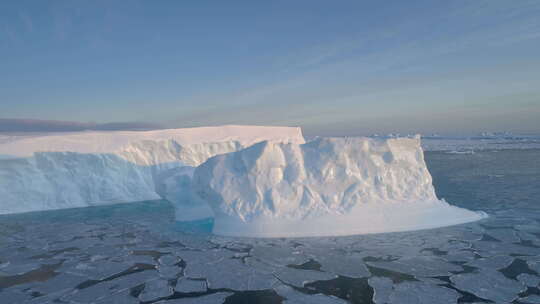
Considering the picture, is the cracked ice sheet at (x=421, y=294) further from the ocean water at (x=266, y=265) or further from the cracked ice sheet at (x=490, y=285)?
the cracked ice sheet at (x=490, y=285)

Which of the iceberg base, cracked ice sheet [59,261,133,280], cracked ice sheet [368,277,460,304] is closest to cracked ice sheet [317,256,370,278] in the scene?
cracked ice sheet [368,277,460,304]

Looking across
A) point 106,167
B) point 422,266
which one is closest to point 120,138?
point 106,167

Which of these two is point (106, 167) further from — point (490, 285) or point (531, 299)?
point (531, 299)

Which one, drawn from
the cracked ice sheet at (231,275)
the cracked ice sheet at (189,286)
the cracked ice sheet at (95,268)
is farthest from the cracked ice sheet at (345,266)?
the cracked ice sheet at (95,268)

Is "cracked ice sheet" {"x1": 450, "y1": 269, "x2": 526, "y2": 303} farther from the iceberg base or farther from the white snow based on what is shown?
the white snow

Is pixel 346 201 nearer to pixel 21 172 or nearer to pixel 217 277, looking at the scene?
pixel 217 277

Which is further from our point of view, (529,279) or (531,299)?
(529,279)
